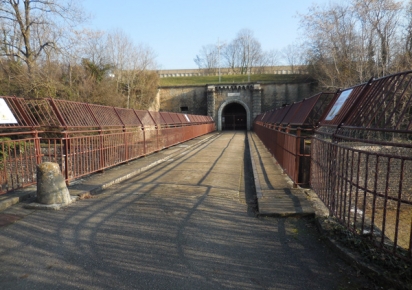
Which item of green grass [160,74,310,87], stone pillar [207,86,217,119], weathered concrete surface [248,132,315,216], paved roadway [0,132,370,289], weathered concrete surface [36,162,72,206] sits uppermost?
green grass [160,74,310,87]

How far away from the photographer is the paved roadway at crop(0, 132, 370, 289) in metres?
2.69

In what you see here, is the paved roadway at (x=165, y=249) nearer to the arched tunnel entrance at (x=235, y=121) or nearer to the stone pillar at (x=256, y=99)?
the stone pillar at (x=256, y=99)

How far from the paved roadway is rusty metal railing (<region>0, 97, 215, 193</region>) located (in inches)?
54.9

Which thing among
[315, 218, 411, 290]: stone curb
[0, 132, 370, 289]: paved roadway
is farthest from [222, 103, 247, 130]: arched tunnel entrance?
[315, 218, 411, 290]: stone curb

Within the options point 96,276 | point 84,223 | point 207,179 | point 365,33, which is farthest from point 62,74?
point 365,33

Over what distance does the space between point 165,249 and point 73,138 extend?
431 cm

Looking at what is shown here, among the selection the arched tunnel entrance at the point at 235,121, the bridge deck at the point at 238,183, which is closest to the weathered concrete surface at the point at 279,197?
the bridge deck at the point at 238,183

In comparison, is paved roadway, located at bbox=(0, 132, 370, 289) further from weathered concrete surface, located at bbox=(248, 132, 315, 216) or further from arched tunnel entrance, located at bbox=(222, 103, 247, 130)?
arched tunnel entrance, located at bbox=(222, 103, 247, 130)

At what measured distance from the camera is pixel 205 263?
3.01 metres

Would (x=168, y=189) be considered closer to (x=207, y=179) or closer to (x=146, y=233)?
(x=207, y=179)

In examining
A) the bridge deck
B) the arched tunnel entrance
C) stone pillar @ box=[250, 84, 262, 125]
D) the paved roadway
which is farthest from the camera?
the arched tunnel entrance

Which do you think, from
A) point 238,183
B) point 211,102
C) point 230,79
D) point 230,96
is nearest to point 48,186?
point 238,183

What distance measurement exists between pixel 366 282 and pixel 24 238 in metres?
4.00

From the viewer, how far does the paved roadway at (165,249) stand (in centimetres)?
269
